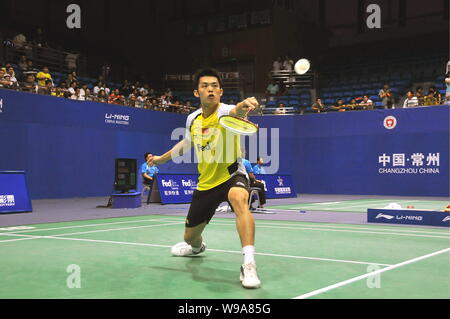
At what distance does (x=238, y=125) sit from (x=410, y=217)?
6.59 m

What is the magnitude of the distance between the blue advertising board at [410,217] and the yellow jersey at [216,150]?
6008 mm

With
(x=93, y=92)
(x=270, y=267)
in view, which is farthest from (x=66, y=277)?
(x=93, y=92)

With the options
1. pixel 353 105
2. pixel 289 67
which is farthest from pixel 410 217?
pixel 289 67

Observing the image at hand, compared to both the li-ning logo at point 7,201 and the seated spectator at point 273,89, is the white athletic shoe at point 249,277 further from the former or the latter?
the seated spectator at point 273,89

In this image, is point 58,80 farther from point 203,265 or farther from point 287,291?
point 287,291

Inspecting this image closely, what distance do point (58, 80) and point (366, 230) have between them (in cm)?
1642

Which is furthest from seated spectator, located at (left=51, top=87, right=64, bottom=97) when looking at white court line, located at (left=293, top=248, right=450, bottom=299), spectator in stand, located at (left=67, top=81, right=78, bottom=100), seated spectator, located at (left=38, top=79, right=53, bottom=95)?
white court line, located at (left=293, top=248, right=450, bottom=299)

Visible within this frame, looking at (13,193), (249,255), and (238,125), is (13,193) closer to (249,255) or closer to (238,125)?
(238,125)

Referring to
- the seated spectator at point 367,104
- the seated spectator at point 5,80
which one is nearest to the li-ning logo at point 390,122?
the seated spectator at point 367,104

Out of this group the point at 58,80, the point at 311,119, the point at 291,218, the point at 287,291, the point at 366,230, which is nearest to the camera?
the point at 287,291

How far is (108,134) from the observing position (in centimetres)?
2075

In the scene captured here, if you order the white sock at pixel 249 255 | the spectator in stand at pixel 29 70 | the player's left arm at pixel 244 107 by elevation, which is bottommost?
the white sock at pixel 249 255

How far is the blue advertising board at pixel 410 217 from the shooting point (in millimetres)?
9633

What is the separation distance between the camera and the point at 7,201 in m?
12.1
